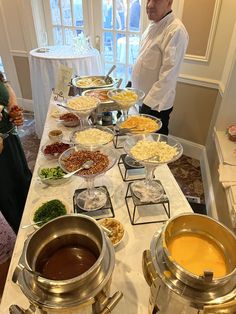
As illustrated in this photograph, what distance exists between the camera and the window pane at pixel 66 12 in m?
3.03

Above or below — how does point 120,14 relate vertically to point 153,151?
above

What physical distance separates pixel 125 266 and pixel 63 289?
12.8 inches

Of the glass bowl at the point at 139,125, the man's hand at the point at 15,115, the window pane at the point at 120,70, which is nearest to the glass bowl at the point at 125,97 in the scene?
the glass bowl at the point at 139,125

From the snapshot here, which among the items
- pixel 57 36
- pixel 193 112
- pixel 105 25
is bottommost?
pixel 193 112

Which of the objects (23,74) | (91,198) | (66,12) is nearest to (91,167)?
(91,198)

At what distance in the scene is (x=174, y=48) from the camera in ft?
5.95

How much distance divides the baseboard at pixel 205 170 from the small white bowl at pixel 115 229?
3.91 ft

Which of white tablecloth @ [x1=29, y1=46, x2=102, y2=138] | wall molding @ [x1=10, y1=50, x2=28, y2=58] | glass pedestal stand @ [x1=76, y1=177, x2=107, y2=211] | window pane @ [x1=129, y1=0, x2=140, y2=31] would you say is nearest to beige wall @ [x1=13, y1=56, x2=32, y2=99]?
wall molding @ [x1=10, y1=50, x2=28, y2=58]

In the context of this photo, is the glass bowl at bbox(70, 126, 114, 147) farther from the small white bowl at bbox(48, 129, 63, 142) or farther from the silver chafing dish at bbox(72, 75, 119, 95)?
the silver chafing dish at bbox(72, 75, 119, 95)

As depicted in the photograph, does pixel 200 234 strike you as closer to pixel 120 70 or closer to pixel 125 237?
pixel 125 237

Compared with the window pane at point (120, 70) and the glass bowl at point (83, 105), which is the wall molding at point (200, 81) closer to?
the window pane at point (120, 70)

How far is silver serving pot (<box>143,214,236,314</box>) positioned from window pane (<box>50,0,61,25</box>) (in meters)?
3.32

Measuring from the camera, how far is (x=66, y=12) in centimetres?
309

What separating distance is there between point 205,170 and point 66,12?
8.48 feet
